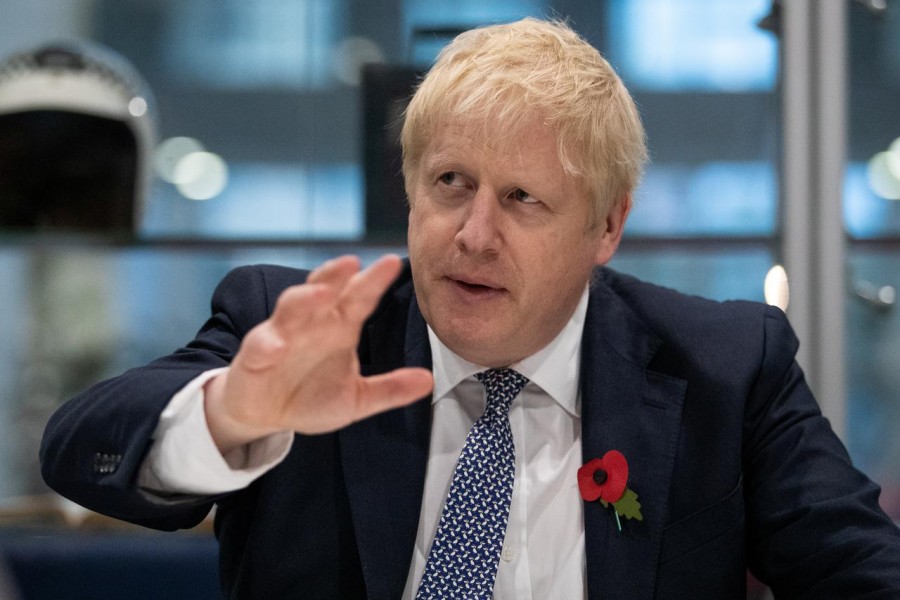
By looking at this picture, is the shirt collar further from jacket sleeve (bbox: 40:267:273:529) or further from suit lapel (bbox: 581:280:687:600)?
jacket sleeve (bbox: 40:267:273:529)

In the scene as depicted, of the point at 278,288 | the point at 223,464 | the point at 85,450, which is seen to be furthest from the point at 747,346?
the point at 85,450

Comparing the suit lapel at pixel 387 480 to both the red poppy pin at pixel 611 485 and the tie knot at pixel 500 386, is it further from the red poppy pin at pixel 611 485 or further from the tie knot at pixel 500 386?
the red poppy pin at pixel 611 485

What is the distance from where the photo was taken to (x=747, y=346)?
181 centimetres

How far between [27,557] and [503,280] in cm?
105

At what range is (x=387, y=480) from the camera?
1.62 metres

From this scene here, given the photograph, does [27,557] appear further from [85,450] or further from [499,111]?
[499,111]

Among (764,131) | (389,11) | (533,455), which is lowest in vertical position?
(533,455)

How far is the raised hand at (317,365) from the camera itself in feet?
3.84

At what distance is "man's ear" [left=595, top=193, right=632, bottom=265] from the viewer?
1798 millimetres

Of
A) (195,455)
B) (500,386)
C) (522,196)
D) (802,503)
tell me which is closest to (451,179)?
(522,196)

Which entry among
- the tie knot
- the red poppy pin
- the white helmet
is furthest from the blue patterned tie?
the white helmet

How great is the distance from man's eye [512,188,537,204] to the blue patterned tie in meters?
0.27

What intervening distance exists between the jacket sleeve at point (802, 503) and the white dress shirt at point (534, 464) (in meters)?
0.30

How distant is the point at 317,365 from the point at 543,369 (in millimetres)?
586
